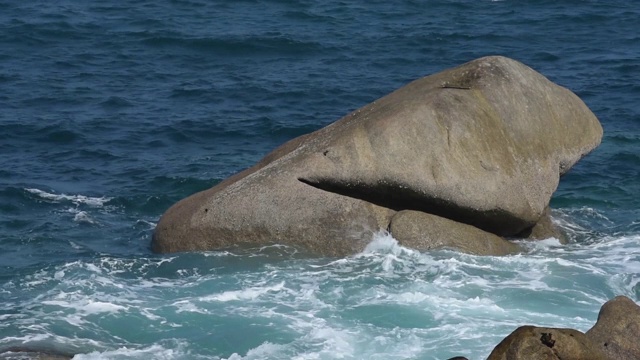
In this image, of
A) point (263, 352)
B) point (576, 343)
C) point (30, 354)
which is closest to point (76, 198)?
point (30, 354)

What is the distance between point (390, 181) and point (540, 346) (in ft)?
22.2

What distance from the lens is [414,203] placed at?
18188 millimetres

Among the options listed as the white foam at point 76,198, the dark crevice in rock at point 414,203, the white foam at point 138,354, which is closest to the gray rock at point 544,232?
the dark crevice in rock at point 414,203

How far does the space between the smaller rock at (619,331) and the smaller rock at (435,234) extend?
15.3 feet

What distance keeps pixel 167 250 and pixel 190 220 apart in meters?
0.62

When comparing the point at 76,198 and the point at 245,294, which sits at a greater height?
the point at 245,294

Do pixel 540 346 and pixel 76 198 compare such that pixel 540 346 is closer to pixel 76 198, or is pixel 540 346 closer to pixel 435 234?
pixel 435 234

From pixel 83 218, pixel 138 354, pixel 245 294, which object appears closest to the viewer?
pixel 138 354

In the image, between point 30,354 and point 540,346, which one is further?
point 30,354

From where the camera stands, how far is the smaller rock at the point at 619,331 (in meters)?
12.9

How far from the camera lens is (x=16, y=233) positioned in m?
20.1

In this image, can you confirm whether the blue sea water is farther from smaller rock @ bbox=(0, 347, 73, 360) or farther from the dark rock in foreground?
the dark rock in foreground

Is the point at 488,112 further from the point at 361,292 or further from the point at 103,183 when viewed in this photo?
the point at 103,183

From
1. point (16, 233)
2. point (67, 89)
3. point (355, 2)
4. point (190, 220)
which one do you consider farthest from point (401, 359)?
point (355, 2)
